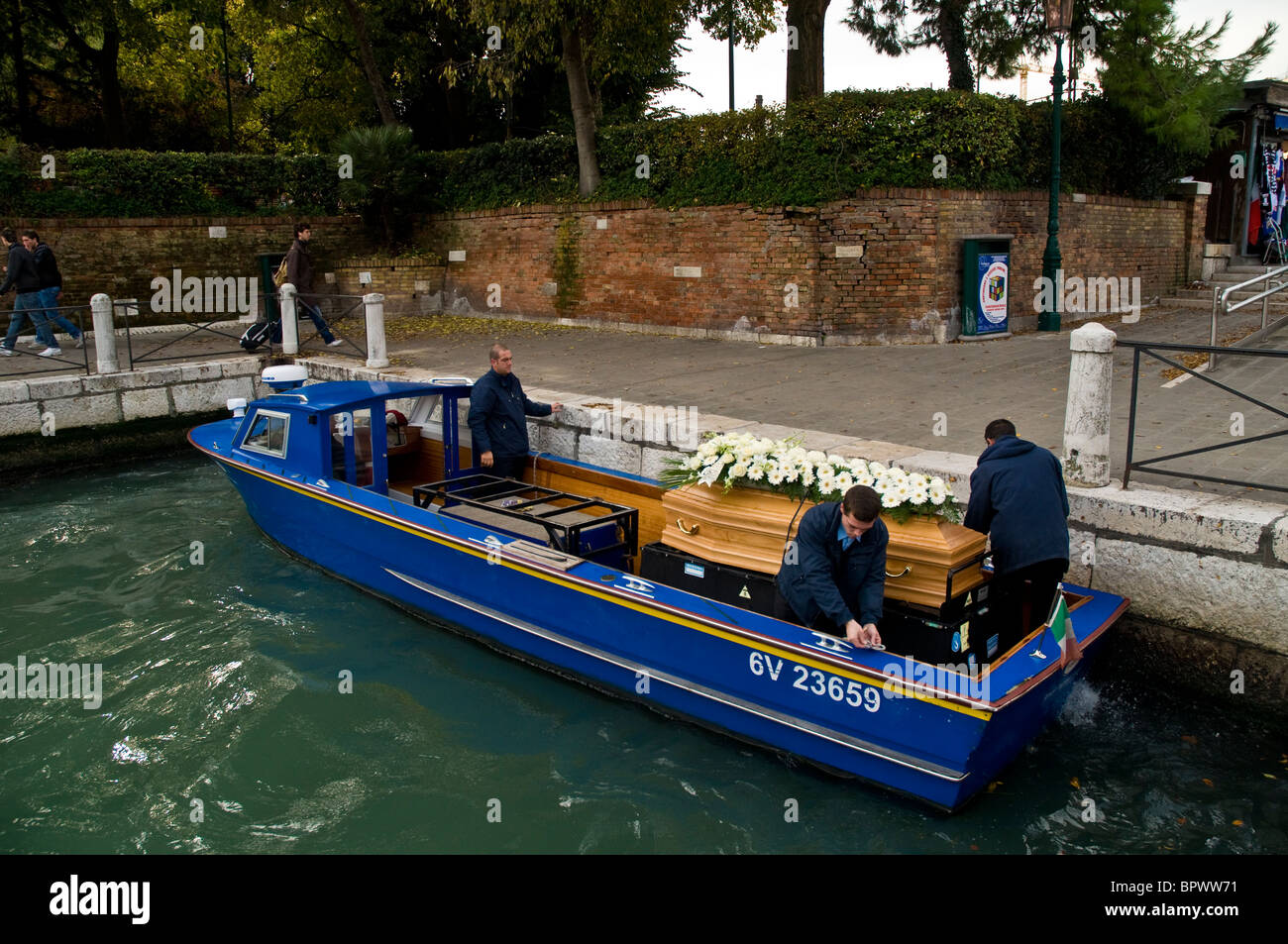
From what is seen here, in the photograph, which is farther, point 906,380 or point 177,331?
point 177,331

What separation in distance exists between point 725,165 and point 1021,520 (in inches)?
380

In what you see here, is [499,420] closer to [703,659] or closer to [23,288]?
[703,659]

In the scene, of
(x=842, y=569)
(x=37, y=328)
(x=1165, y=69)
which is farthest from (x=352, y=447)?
(x=1165, y=69)

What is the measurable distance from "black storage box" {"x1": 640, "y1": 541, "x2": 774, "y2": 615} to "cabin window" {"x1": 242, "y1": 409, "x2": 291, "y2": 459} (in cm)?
A: 354

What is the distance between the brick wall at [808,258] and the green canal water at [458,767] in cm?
750

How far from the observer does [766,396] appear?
31.9ft

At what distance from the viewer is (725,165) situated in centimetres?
1360

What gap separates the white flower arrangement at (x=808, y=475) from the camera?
519 centimetres

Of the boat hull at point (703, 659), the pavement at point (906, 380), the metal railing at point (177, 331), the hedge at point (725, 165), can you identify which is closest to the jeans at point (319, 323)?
the pavement at point (906, 380)

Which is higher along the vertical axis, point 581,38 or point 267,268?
point 581,38
